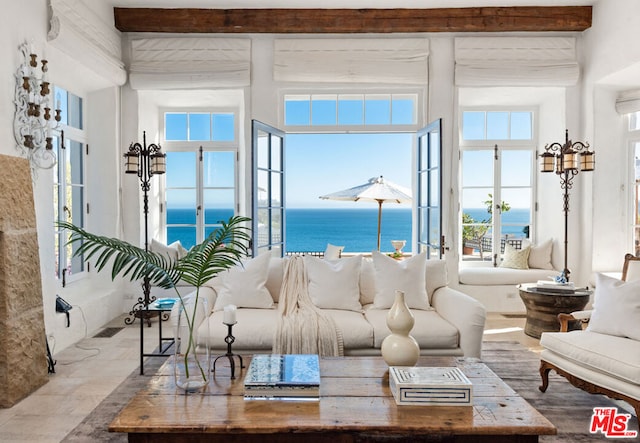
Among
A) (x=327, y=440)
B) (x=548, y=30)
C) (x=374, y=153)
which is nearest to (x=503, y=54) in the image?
(x=548, y=30)

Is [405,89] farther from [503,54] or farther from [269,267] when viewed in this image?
[269,267]

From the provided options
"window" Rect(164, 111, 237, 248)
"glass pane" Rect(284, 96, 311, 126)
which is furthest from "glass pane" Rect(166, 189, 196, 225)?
"glass pane" Rect(284, 96, 311, 126)

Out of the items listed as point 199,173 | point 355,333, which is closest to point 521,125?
point 199,173

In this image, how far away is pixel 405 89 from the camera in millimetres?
5684

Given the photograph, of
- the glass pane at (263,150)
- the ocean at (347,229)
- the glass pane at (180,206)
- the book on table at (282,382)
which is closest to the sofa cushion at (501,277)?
the glass pane at (263,150)

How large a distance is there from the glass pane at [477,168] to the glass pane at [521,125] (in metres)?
0.43

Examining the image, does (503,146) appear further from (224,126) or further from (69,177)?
(69,177)

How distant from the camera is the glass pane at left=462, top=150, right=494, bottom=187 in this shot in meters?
6.23

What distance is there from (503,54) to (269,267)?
3720 mm

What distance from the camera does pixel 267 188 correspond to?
5.41 m

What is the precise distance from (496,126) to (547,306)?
2712mm

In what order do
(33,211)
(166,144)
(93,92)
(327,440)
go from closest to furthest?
(327,440)
(33,211)
(93,92)
(166,144)

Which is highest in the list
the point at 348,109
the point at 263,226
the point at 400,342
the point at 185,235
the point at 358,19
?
the point at 358,19

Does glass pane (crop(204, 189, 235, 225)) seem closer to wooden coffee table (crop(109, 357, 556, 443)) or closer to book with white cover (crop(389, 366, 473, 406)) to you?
wooden coffee table (crop(109, 357, 556, 443))
